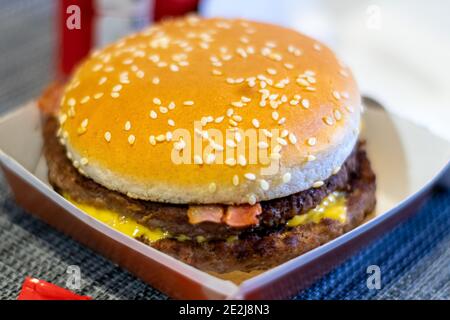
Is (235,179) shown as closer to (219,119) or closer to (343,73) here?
(219,119)

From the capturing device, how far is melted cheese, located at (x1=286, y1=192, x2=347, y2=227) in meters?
1.54

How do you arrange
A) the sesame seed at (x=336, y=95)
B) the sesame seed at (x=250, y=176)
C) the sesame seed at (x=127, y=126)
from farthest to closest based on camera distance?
1. the sesame seed at (x=336, y=95)
2. the sesame seed at (x=127, y=126)
3. the sesame seed at (x=250, y=176)

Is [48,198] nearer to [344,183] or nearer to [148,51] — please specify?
[148,51]

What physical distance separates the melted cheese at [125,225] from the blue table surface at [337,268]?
140 millimetres

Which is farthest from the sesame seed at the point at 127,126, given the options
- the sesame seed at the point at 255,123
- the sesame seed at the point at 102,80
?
the sesame seed at the point at 255,123

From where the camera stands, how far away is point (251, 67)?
5.45ft

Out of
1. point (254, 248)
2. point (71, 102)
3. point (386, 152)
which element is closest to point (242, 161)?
point (254, 248)

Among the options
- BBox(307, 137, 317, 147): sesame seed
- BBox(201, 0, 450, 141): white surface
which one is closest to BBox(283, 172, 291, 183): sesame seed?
BBox(307, 137, 317, 147): sesame seed

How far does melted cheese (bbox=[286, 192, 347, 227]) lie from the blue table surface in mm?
153

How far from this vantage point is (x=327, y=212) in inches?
62.8

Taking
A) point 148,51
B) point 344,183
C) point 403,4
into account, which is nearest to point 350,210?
point 344,183

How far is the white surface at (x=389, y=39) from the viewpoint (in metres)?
2.09

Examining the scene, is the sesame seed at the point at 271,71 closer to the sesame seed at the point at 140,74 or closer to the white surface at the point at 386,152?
the sesame seed at the point at 140,74
